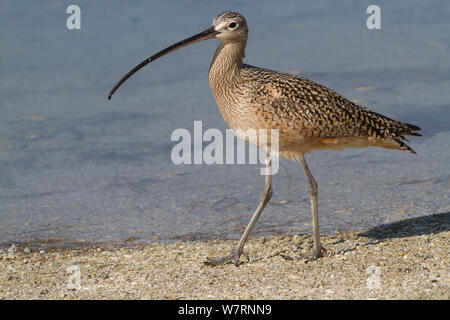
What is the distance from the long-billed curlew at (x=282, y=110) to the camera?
6.44 m

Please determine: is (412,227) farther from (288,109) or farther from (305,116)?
(288,109)

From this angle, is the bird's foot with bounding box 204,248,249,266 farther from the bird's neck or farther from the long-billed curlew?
the bird's neck

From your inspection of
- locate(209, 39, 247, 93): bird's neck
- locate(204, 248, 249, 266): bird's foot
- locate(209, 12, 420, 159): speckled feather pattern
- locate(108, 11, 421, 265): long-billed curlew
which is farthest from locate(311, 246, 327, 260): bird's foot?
locate(209, 39, 247, 93): bird's neck

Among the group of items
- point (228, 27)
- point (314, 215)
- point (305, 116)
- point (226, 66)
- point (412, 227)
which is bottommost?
point (412, 227)

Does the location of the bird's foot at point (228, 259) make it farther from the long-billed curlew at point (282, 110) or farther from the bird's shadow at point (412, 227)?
the bird's shadow at point (412, 227)

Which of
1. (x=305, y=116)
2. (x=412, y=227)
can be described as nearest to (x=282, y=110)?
(x=305, y=116)

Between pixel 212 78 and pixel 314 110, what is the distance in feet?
3.05

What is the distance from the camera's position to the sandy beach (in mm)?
5789

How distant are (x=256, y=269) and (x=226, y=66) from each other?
175 cm

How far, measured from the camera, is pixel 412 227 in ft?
24.1

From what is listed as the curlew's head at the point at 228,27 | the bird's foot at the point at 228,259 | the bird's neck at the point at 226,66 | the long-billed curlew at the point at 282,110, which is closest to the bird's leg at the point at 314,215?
the long-billed curlew at the point at 282,110

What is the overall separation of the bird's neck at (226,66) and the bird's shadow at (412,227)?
202cm

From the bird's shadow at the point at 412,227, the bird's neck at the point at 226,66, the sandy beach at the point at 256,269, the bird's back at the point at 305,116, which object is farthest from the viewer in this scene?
the bird's shadow at the point at 412,227

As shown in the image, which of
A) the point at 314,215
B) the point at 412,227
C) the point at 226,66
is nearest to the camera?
the point at 226,66
